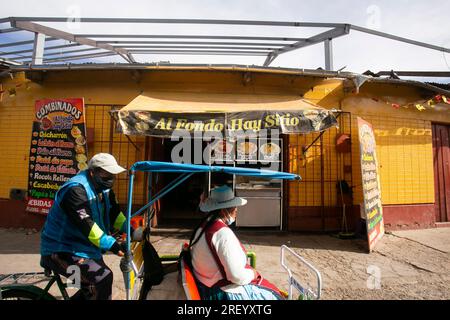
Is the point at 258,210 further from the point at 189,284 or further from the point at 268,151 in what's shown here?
the point at 189,284

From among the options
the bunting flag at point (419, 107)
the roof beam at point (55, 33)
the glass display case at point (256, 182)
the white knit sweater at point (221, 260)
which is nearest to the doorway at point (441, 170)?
the bunting flag at point (419, 107)

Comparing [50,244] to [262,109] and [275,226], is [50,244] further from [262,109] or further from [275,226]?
[275,226]

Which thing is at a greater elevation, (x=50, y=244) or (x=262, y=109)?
(x=262, y=109)

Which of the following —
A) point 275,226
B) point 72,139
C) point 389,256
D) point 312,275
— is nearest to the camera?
point 312,275

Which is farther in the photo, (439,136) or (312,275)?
(439,136)

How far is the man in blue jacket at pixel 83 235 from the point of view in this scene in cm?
207

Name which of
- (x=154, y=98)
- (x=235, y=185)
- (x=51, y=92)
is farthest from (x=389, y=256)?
(x=51, y=92)

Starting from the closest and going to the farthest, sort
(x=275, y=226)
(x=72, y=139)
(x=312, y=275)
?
(x=312, y=275)
(x=72, y=139)
(x=275, y=226)

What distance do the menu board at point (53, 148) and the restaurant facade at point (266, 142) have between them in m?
0.21

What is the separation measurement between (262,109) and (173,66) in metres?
2.47

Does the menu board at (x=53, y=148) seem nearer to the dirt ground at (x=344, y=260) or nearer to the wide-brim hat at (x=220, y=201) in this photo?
the dirt ground at (x=344, y=260)

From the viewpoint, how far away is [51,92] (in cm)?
680

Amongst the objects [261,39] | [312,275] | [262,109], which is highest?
[261,39]

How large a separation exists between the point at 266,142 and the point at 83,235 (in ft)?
17.4
